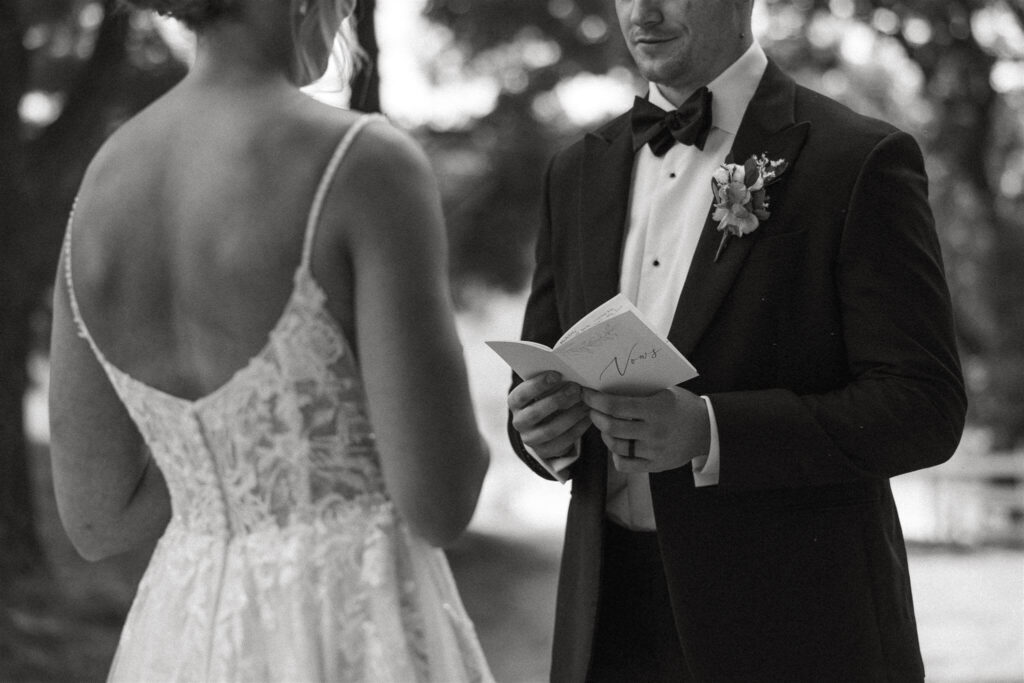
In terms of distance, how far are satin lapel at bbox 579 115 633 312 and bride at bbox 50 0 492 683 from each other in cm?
43

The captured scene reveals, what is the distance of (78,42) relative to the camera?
8398mm

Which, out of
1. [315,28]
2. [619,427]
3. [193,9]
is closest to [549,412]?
[619,427]

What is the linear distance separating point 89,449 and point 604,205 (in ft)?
3.26

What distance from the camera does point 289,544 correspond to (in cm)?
193

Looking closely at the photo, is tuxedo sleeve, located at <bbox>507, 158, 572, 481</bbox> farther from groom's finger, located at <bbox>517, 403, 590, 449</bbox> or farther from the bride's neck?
the bride's neck

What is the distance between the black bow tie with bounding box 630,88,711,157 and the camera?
7.16ft

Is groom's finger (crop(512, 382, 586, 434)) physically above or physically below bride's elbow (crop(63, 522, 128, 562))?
above

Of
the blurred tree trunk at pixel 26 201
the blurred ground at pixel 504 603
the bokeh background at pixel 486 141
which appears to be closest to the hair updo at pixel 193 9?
the blurred ground at pixel 504 603

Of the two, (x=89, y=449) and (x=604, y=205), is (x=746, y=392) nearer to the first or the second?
(x=604, y=205)

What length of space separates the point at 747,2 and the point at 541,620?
26.5 ft

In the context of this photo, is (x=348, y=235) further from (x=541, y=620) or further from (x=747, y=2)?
(x=541, y=620)

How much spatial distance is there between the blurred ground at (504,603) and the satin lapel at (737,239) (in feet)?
6.51

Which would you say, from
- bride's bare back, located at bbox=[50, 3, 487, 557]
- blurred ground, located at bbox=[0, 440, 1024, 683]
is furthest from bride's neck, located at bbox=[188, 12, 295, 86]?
blurred ground, located at bbox=[0, 440, 1024, 683]


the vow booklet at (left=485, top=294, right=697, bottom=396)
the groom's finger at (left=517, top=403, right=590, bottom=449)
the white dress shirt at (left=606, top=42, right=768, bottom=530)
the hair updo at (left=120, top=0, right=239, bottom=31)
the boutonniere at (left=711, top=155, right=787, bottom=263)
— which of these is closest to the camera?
the vow booklet at (left=485, top=294, right=697, bottom=396)
